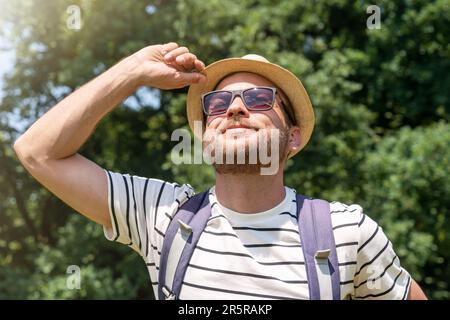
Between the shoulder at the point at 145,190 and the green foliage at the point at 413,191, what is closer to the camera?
the shoulder at the point at 145,190

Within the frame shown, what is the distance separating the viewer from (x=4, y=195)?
9.53 meters

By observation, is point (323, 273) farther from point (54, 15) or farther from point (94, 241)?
point (54, 15)

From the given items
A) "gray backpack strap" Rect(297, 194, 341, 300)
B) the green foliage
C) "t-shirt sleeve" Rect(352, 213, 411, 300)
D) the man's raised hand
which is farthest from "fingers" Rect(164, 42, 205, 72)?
the green foliage

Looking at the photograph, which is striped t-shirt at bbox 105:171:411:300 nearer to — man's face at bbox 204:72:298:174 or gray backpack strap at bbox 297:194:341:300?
gray backpack strap at bbox 297:194:341:300

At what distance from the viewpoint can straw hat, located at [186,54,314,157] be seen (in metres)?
2.22

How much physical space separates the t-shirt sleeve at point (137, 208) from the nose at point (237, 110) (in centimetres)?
33

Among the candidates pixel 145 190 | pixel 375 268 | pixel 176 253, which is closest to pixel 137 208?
pixel 145 190

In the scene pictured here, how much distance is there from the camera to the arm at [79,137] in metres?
1.92

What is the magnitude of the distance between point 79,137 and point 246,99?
595 mm

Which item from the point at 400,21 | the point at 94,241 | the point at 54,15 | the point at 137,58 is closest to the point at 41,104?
the point at 54,15

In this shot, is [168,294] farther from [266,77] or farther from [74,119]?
[266,77]

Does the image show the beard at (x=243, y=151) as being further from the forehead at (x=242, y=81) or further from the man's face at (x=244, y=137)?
the forehead at (x=242, y=81)

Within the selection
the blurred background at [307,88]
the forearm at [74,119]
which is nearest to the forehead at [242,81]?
the forearm at [74,119]

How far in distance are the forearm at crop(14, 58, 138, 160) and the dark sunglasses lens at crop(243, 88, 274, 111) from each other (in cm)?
41
